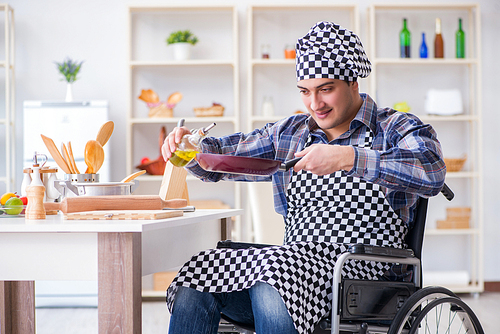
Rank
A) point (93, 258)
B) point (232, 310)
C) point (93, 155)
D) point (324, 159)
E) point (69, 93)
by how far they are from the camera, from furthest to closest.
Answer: point (69, 93), point (93, 155), point (232, 310), point (324, 159), point (93, 258)

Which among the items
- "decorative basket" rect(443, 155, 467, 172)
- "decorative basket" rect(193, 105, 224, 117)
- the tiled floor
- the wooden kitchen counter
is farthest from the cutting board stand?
"decorative basket" rect(443, 155, 467, 172)

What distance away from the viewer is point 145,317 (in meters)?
3.22

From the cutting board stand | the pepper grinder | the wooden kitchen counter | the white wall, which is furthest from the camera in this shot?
the white wall

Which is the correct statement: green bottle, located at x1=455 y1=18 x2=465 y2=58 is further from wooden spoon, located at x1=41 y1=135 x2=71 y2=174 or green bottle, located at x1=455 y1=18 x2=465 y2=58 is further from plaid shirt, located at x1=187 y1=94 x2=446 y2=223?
wooden spoon, located at x1=41 y1=135 x2=71 y2=174

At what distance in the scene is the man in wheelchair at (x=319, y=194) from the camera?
1.18 metres

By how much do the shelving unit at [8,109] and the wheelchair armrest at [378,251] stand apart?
10.5 ft

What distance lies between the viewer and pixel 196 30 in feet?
13.2

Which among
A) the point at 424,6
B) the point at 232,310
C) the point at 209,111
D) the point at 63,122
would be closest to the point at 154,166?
the point at 209,111

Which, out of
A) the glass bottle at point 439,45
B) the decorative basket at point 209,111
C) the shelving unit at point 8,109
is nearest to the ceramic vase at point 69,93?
the shelving unit at point 8,109

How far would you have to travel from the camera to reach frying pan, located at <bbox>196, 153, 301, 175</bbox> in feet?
3.88

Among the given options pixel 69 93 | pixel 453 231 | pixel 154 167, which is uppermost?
pixel 69 93

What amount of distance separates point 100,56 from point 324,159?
10.6 ft

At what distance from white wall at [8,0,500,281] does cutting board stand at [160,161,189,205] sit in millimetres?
2422

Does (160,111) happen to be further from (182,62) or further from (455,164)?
(455,164)
